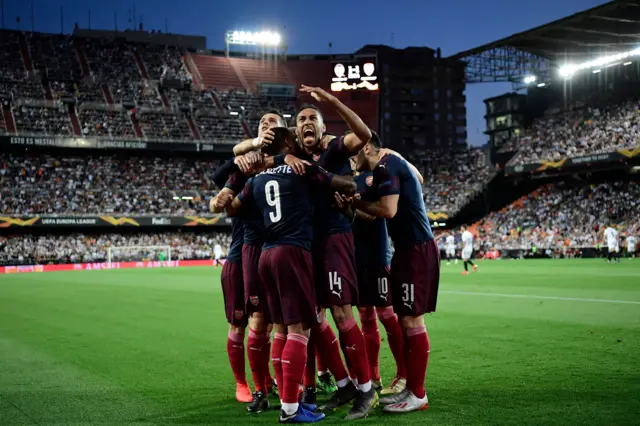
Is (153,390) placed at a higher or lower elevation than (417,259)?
lower

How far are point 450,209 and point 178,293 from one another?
1726 inches

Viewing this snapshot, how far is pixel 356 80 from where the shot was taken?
4525cm

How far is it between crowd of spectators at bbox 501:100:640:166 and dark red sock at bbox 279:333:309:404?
154 ft

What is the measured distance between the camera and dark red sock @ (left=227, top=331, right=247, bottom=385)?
701 centimetres

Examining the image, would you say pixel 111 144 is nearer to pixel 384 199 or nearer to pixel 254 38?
pixel 254 38

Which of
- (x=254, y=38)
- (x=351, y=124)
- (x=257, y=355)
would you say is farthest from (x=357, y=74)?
(x=351, y=124)

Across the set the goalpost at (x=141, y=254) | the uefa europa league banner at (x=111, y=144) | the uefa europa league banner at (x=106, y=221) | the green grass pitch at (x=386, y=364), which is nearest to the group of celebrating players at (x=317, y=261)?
the green grass pitch at (x=386, y=364)

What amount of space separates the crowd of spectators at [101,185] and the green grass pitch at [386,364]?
39.9 m

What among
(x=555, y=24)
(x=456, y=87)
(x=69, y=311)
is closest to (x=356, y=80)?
(x=555, y=24)

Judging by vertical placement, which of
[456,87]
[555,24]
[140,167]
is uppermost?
[456,87]

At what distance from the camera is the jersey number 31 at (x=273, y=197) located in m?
5.99

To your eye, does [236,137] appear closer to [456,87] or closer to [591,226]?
[591,226]

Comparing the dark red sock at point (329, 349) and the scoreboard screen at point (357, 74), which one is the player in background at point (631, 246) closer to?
the scoreboard screen at point (357, 74)

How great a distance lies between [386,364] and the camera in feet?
28.3
